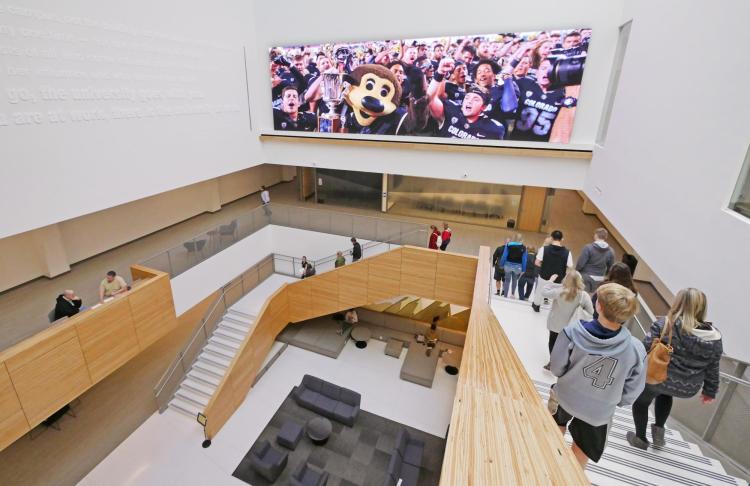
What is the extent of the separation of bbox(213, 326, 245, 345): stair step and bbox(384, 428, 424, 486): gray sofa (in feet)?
18.6

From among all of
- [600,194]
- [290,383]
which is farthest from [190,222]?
[600,194]

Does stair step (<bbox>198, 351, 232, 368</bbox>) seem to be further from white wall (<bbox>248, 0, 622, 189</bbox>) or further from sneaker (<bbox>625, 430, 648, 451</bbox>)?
sneaker (<bbox>625, 430, 648, 451</bbox>)

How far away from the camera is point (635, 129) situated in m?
7.68

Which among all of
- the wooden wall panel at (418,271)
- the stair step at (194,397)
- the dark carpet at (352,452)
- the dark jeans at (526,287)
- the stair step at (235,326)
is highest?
the dark jeans at (526,287)

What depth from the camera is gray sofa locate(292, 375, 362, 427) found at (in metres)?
10.2

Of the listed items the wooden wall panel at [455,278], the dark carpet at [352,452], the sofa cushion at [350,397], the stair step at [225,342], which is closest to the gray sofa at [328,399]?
the sofa cushion at [350,397]

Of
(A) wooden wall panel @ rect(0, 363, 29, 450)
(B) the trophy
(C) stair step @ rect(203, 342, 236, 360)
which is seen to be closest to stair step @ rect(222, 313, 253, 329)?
(C) stair step @ rect(203, 342, 236, 360)

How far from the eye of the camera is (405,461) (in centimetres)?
893

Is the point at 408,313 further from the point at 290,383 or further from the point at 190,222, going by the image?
the point at 190,222

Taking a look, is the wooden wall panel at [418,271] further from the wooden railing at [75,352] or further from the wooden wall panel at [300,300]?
the wooden railing at [75,352]

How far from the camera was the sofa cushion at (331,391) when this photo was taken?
10.8 meters

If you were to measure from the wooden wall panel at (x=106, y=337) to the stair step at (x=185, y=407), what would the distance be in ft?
7.85

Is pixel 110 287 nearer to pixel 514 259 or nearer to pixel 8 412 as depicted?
pixel 8 412

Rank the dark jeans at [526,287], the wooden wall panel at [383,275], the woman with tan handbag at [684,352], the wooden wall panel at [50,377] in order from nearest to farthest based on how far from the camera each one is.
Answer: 1. the woman with tan handbag at [684,352]
2. the wooden wall panel at [50,377]
3. the dark jeans at [526,287]
4. the wooden wall panel at [383,275]
